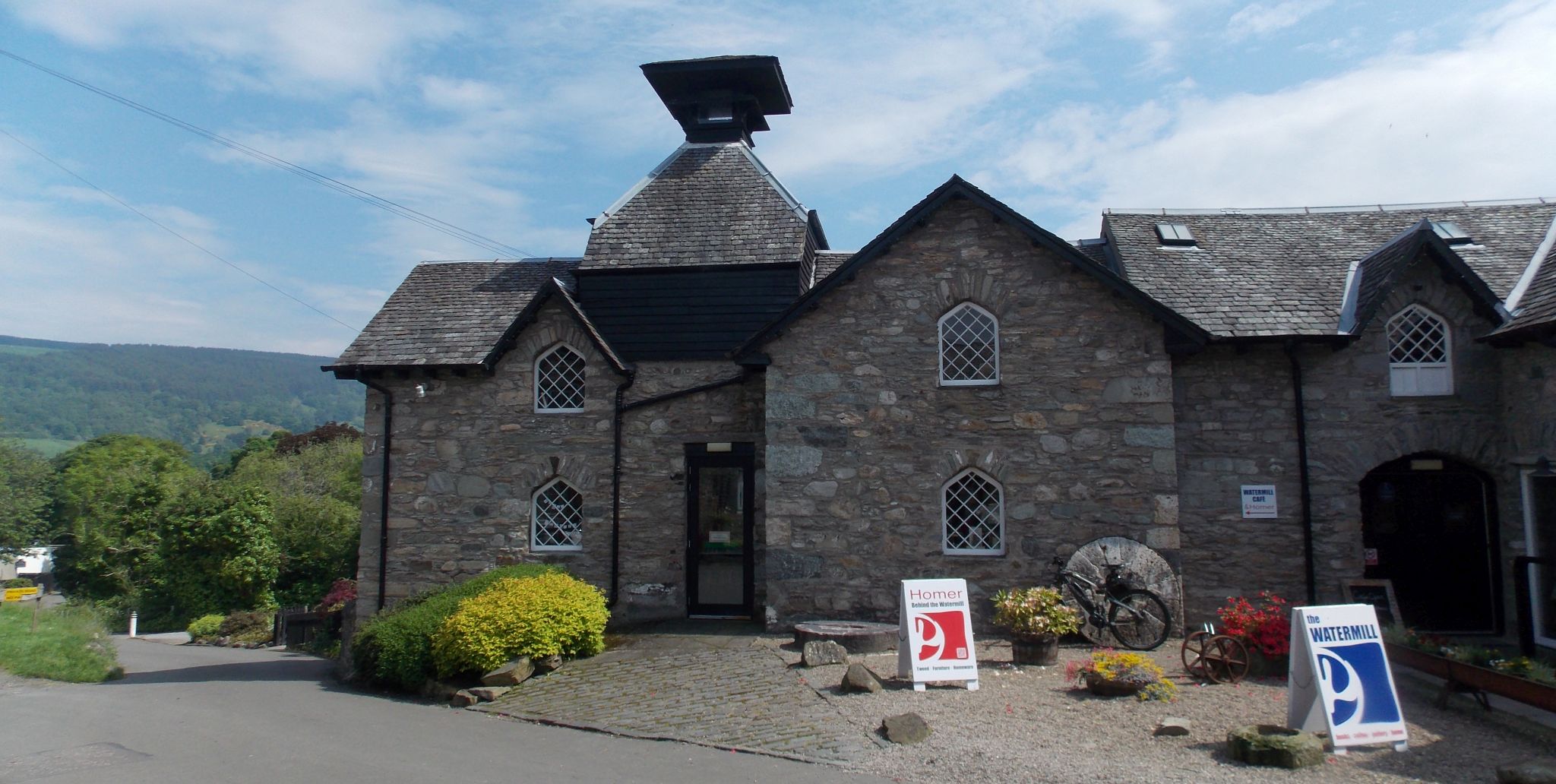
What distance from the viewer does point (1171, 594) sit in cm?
1217

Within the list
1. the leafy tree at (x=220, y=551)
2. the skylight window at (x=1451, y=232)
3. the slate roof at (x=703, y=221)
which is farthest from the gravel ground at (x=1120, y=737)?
the leafy tree at (x=220, y=551)

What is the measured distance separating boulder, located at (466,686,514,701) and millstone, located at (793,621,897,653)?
11.6 ft

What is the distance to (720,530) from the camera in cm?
1485

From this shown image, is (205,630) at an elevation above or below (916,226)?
below

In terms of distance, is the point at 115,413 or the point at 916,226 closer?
the point at 916,226

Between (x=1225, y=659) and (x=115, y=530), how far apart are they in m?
45.4

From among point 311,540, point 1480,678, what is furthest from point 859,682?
point 311,540

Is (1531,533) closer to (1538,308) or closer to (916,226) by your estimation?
(1538,308)

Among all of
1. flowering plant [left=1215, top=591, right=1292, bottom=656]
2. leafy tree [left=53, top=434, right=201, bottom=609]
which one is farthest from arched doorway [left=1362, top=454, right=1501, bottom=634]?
leafy tree [left=53, top=434, right=201, bottom=609]

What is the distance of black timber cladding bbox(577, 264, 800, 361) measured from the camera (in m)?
15.4

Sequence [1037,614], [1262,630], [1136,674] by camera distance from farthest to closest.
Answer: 1. [1037,614]
2. [1262,630]
3. [1136,674]

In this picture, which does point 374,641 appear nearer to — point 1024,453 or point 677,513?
point 677,513

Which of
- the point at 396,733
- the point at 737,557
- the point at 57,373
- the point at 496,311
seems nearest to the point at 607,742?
the point at 396,733

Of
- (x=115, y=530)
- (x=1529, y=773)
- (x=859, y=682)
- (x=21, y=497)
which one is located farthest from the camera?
(x=21, y=497)
